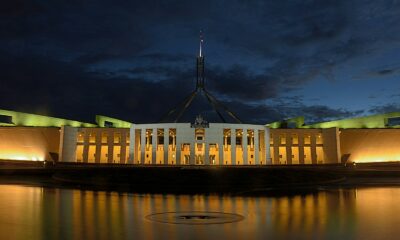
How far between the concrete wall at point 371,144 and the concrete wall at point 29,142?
4197 centimetres

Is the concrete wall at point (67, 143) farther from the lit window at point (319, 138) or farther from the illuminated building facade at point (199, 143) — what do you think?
the lit window at point (319, 138)

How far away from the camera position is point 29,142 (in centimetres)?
5153

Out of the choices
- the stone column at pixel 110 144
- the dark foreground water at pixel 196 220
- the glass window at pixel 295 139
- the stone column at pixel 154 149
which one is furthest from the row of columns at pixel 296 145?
the dark foreground water at pixel 196 220

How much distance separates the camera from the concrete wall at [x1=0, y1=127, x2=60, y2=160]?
50.4 metres

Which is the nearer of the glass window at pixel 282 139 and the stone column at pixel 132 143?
the stone column at pixel 132 143

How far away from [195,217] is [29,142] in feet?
161

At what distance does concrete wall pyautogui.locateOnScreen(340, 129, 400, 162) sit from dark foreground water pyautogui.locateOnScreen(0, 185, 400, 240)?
44055mm

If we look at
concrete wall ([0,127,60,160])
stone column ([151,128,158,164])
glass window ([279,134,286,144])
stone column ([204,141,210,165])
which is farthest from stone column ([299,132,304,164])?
concrete wall ([0,127,60,160])

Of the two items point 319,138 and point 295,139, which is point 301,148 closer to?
point 295,139

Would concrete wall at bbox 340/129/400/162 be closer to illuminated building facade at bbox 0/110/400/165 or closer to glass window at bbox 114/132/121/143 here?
illuminated building facade at bbox 0/110/400/165

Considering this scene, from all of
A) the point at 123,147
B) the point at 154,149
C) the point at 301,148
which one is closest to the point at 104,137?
the point at 123,147

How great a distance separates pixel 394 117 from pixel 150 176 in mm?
45646

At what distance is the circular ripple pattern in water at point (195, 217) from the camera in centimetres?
822

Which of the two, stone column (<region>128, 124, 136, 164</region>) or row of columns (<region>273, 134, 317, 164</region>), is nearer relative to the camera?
stone column (<region>128, 124, 136, 164</region>)
